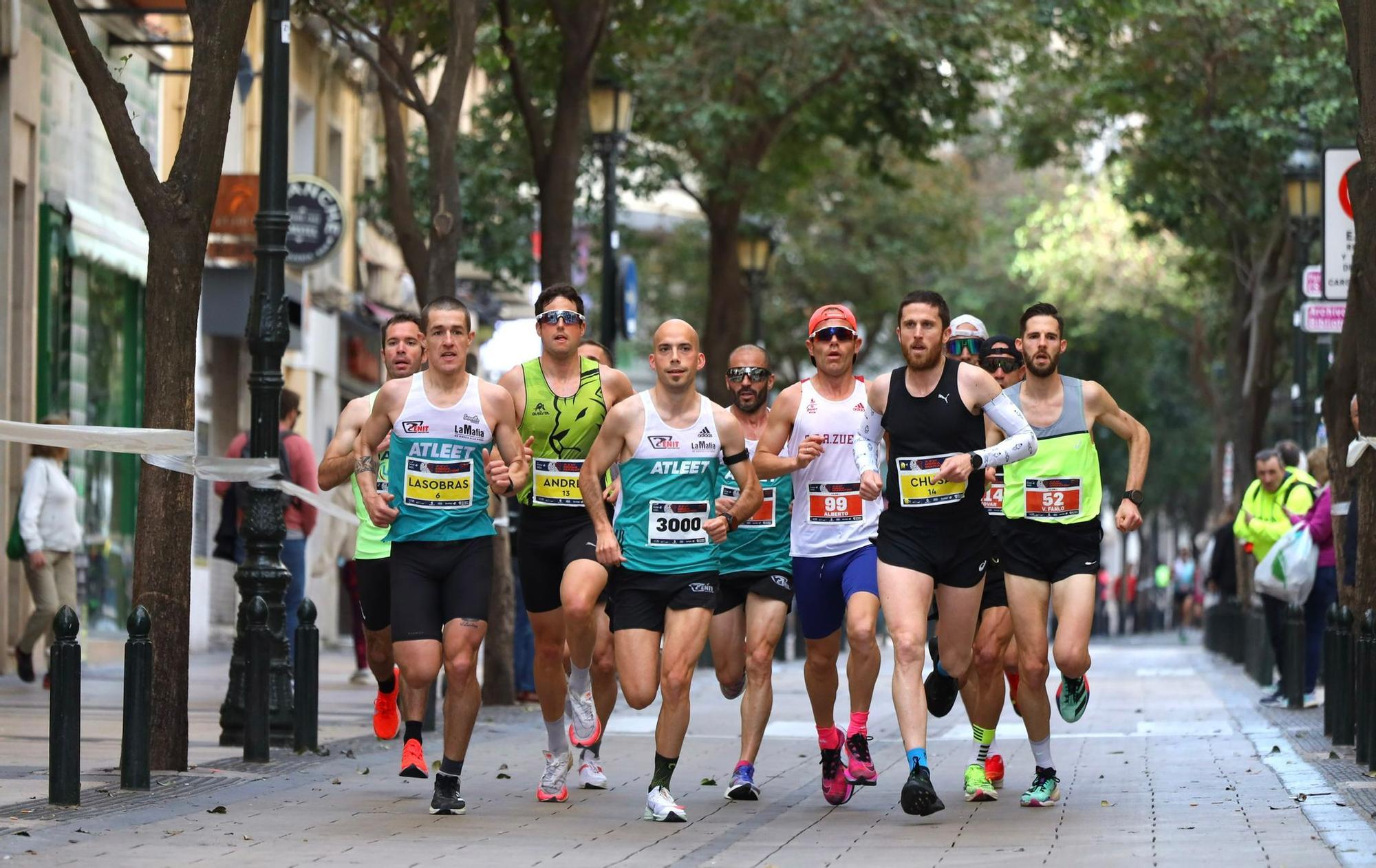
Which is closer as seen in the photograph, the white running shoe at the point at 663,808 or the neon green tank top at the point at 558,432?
the white running shoe at the point at 663,808

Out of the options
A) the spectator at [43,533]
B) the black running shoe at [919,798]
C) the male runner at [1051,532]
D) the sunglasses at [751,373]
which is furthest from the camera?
the spectator at [43,533]

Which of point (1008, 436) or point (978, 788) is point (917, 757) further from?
point (1008, 436)

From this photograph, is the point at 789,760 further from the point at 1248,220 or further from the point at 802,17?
the point at 1248,220

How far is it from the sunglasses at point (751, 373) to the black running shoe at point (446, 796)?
2.47 metres

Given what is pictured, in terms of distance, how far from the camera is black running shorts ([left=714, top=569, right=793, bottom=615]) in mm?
11539

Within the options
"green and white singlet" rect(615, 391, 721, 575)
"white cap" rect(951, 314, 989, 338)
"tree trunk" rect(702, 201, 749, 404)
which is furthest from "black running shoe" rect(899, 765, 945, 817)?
"tree trunk" rect(702, 201, 749, 404)

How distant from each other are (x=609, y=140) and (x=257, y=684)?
11.2m

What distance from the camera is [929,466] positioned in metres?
10.8

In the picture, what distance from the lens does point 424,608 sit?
10.8 meters

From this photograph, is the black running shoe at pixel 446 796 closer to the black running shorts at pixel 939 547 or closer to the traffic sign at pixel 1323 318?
the black running shorts at pixel 939 547

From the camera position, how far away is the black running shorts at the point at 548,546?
11.4 metres

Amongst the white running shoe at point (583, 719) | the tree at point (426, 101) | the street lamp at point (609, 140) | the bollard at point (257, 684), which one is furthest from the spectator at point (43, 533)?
the white running shoe at point (583, 719)

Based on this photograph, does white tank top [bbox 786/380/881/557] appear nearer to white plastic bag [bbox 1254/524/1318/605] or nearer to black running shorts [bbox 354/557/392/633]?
black running shorts [bbox 354/557/392/633]

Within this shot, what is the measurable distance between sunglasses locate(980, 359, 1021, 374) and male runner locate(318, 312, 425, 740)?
2.85m
